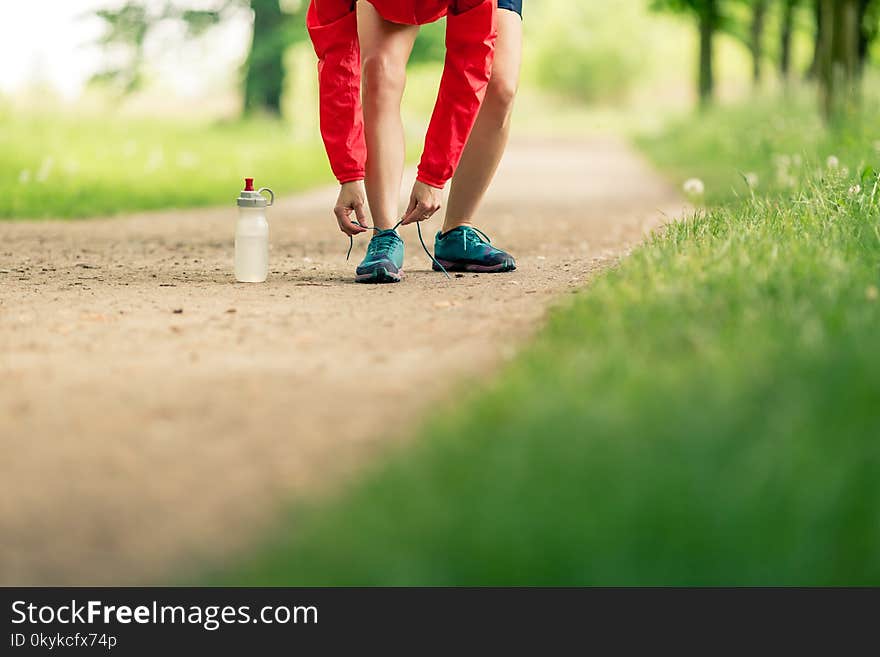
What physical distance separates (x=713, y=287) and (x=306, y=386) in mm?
1100

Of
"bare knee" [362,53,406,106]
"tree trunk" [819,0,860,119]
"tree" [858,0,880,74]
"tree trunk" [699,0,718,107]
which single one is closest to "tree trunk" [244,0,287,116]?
"tree trunk" [699,0,718,107]

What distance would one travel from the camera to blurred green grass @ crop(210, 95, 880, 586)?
160 centimetres

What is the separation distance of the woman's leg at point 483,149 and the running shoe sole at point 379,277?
46cm

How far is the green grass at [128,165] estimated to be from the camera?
322 inches

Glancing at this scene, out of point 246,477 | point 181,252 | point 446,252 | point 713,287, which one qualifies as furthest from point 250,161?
point 246,477

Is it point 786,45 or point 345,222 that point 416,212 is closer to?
point 345,222

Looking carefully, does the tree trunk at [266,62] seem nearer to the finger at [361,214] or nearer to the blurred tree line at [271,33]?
the blurred tree line at [271,33]

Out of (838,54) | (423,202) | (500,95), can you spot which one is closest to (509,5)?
(500,95)

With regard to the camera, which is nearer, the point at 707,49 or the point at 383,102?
the point at 383,102

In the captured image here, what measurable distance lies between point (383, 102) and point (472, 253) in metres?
0.73

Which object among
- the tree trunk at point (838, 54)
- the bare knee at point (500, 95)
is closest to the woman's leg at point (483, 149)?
the bare knee at point (500, 95)

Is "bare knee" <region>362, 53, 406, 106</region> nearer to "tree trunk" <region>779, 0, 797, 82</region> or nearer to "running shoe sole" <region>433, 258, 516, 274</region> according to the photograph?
"running shoe sole" <region>433, 258, 516, 274</region>

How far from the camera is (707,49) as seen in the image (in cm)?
2203
